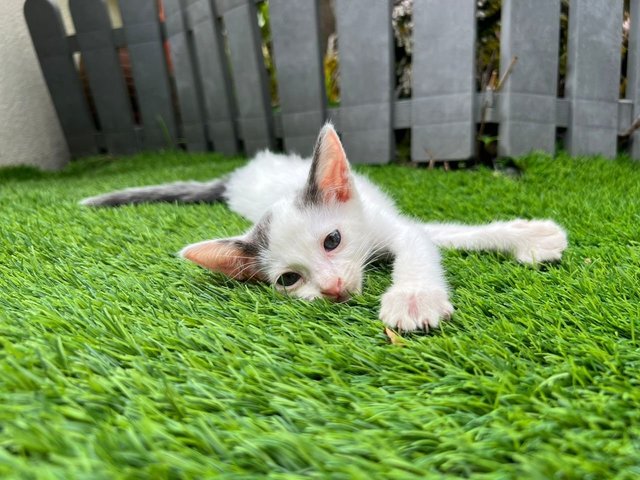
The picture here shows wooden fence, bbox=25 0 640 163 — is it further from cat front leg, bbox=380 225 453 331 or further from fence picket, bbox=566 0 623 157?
cat front leg, bbox=380 225 453 331

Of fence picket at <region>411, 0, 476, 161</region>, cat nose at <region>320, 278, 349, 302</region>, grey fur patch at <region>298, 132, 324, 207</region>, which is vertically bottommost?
cat nose at <region>320, 278, 349, 302</region>

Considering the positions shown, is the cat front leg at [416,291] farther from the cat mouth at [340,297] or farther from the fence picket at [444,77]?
the fence picket at [444,77]

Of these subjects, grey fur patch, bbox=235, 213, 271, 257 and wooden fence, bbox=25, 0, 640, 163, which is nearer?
grey fur patch, bbox=235, 213, 271, 257

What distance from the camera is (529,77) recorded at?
237 cm

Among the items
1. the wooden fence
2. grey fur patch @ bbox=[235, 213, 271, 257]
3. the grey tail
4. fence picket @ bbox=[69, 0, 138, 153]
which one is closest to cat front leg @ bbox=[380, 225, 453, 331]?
grey fur patch @ bbox=[235, 213, 271, 257]

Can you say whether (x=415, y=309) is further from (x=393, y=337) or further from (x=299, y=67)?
(x=299, y=67)

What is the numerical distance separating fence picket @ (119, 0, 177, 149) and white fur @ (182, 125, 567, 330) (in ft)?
11.4

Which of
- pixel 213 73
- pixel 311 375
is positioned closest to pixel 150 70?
pixel 213 73

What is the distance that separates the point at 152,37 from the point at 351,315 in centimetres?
416

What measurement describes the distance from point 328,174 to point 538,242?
24.0 inches

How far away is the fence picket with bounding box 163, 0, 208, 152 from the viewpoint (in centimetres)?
391

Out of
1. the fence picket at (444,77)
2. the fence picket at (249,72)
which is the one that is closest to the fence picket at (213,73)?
the fence picket at (249,72)

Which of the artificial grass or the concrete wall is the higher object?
the concrete wall

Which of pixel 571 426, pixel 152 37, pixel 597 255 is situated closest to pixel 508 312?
pixel 571 426
